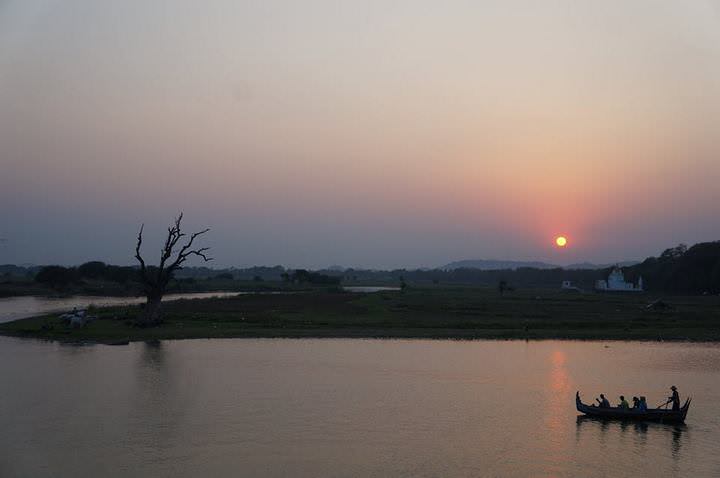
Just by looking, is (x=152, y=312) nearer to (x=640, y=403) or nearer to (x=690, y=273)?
(x=640, y=403)

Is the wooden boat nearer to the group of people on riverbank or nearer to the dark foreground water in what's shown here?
the group of people on riverbank

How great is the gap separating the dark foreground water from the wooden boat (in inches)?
19.3

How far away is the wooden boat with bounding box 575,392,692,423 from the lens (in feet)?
83.3

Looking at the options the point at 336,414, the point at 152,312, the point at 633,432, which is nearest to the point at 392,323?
the point at 152,312

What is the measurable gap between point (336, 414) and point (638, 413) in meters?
11.1

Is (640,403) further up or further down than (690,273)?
further down

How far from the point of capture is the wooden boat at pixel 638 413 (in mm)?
25375

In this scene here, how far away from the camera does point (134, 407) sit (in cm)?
2589

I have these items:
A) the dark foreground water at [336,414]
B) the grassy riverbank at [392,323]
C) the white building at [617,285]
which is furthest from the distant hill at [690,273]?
the dark foreground water at [336,414]

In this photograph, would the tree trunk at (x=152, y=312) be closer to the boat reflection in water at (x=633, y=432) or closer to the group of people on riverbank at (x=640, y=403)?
the boat reflection in water at (x=633, y=432)

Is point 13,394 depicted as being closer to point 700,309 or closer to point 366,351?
point 366,351

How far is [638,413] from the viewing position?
25.7 m

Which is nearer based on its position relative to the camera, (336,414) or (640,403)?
(336,414)

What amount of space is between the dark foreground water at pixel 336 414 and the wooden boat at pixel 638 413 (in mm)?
491
